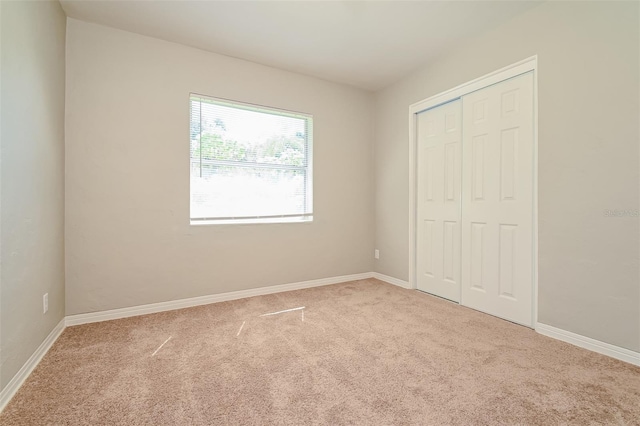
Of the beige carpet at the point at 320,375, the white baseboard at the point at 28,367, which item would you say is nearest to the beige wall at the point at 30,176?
the white baseboard at the point at 28,367

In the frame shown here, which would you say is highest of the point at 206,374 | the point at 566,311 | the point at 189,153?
the point at 189,153

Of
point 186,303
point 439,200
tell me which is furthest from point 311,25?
point 186,303

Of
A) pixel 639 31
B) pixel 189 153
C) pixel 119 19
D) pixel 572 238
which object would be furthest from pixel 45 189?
pixel 639 31

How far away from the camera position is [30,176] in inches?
75.2

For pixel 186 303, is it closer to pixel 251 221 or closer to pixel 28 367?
pixel 251 221

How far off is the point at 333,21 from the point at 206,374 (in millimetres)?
2944

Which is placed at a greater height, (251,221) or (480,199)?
(480,199)

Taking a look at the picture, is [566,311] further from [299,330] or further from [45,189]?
[45,189]

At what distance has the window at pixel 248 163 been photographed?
3223mm

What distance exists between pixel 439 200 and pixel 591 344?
178cm

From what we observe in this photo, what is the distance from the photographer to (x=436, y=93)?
3373mm

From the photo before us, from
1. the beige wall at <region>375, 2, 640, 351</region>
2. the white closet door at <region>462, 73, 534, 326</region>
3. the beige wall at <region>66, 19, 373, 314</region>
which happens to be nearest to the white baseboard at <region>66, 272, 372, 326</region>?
the beige wall at <region>66, 19, 373, 314</region>

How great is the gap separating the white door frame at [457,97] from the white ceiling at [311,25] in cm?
43

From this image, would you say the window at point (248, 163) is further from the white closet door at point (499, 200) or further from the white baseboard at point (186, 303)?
the white closet door at point (499, 200)
